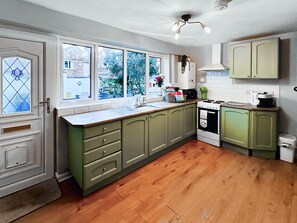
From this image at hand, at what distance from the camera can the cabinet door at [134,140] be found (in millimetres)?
2496

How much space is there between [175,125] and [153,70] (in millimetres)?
1343

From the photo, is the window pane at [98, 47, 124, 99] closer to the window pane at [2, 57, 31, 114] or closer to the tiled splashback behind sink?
the window pane at [2, 57, 31, 114]

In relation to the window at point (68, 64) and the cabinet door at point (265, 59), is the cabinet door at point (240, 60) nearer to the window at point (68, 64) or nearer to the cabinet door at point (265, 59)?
the cabinet door at point (265, 59)

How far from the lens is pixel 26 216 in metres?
1.79

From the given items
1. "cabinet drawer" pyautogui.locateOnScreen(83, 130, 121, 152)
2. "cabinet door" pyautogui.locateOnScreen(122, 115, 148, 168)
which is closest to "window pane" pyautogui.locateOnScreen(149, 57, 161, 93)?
"cabinet door" pyautogui.locateOnScreen(122, 115, 148, 168)

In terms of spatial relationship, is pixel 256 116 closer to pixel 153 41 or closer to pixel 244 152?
pixel 244 152

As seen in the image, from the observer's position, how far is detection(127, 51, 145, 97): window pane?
11.3ft

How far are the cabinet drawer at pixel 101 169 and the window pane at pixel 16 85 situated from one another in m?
1.05

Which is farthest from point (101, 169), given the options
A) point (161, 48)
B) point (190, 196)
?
point (161, 48)

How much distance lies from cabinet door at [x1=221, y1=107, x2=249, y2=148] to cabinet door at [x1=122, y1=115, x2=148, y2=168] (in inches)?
64.6

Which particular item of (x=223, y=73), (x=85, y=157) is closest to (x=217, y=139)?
(x=223, y=73)

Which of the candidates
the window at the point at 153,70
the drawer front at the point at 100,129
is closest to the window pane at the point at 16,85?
the drawer front at the point at 100,129

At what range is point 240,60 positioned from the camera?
3.40 m

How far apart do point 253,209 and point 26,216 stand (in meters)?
2.26
